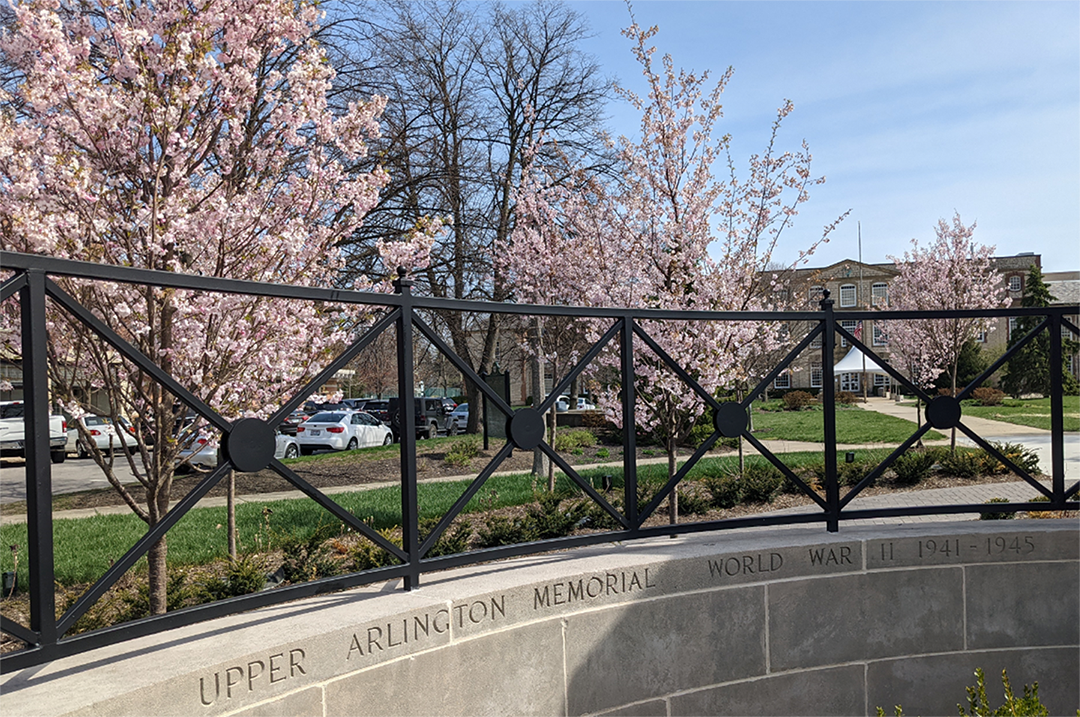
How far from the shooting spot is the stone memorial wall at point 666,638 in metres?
2.58

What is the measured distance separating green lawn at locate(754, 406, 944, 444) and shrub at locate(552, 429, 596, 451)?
15.6ft

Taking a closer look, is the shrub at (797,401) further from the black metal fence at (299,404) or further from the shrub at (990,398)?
the black metal fence at (299,404)

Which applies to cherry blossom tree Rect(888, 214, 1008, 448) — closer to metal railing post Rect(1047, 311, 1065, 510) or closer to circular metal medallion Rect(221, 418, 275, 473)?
metal railing post Rect(1047, 311, 1065, 510)

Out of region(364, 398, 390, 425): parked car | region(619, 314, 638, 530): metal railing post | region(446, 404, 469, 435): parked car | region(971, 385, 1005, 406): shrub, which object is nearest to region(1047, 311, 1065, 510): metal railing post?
region(619, 314, 638, 530): metal railing post

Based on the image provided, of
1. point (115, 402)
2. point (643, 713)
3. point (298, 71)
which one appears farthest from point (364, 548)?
point (298, 71)

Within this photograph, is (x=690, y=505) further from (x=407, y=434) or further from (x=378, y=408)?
(x=378, y=408)

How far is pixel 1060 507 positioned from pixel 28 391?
4554 mm

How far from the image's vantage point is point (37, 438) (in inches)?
87.9

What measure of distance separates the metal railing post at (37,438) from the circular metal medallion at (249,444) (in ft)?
1.74

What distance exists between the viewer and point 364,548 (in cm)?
613

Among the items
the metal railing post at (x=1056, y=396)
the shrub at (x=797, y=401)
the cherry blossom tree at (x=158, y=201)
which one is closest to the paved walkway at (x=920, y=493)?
the metal railing post at (x=1056, y=396)

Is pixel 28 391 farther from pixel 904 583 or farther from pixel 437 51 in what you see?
pixel 437 51

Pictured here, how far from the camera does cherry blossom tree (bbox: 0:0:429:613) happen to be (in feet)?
16.6

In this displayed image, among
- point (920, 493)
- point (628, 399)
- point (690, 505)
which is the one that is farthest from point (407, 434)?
point (920, 493)
